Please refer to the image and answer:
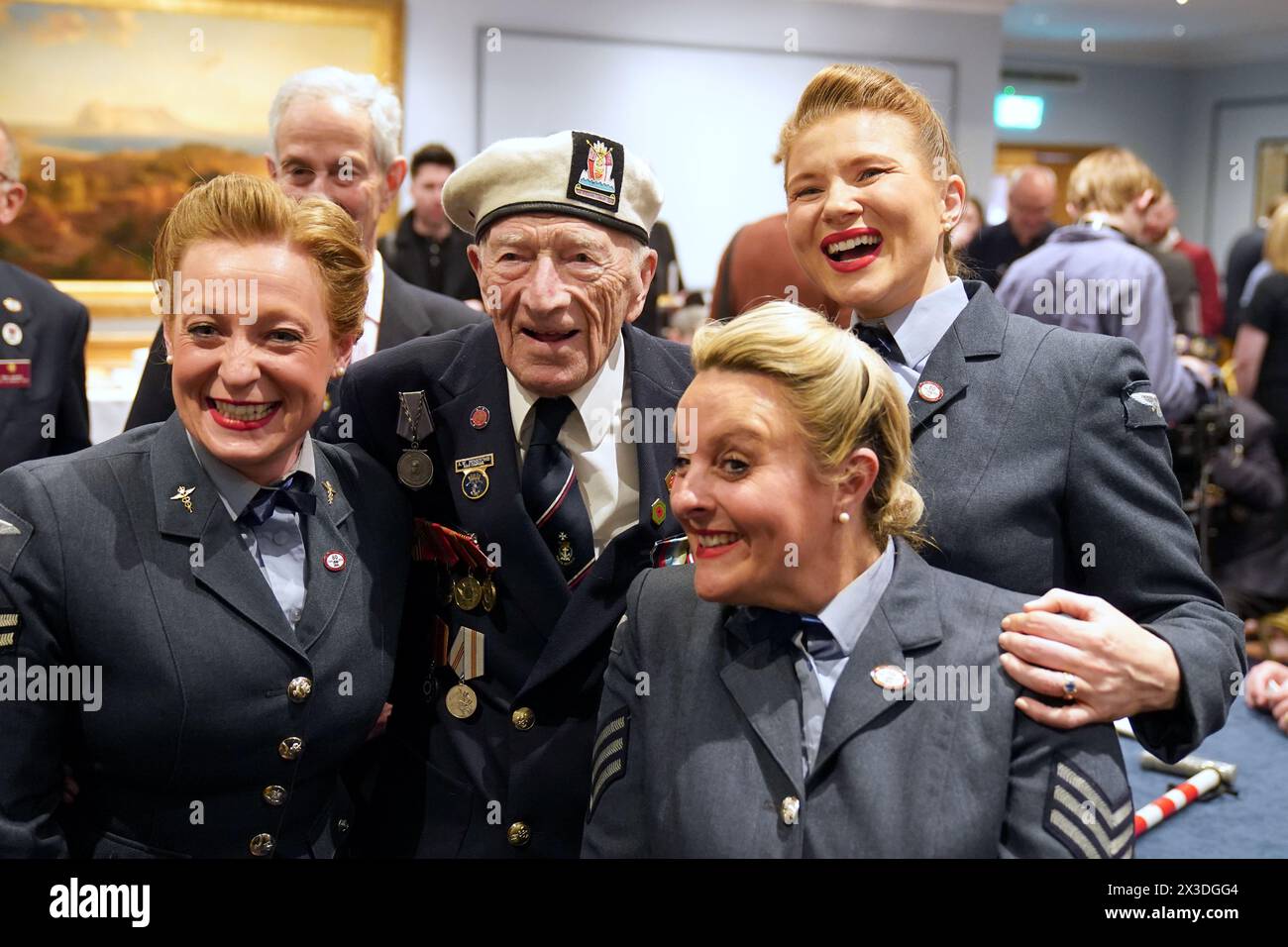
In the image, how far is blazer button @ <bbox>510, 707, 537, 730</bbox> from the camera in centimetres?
210

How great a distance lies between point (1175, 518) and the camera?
1916 millimetres

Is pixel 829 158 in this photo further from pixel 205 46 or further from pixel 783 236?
pixel 205 46

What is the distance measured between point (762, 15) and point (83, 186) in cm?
495

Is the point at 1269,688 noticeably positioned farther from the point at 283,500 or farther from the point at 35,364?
the point at 35,364

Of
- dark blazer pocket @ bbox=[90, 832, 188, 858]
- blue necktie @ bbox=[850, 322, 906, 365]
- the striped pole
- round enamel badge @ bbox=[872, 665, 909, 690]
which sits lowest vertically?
the striped pole

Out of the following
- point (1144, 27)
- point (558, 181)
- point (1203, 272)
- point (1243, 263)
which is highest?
point (1144, 27)

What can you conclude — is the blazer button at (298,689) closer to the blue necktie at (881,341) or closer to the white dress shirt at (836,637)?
the white dress shirt at (836,637)

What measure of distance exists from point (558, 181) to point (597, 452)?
0.45 meters

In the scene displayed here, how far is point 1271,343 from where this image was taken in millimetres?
6379

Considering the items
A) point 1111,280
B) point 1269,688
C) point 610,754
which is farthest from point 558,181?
point 1269,688

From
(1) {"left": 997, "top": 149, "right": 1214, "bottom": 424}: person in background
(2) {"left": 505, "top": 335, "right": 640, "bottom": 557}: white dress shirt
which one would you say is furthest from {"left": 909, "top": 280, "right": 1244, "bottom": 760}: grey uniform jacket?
(1) {"left": 997, "top": 149, "right": 1214, "bottom": 424}: person in background

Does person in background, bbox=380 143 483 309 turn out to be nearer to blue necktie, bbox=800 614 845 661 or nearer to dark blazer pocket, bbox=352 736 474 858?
dark blazer pocket, bbox=352 736 474 858

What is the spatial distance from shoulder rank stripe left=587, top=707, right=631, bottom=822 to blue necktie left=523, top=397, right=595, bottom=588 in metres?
0.33
